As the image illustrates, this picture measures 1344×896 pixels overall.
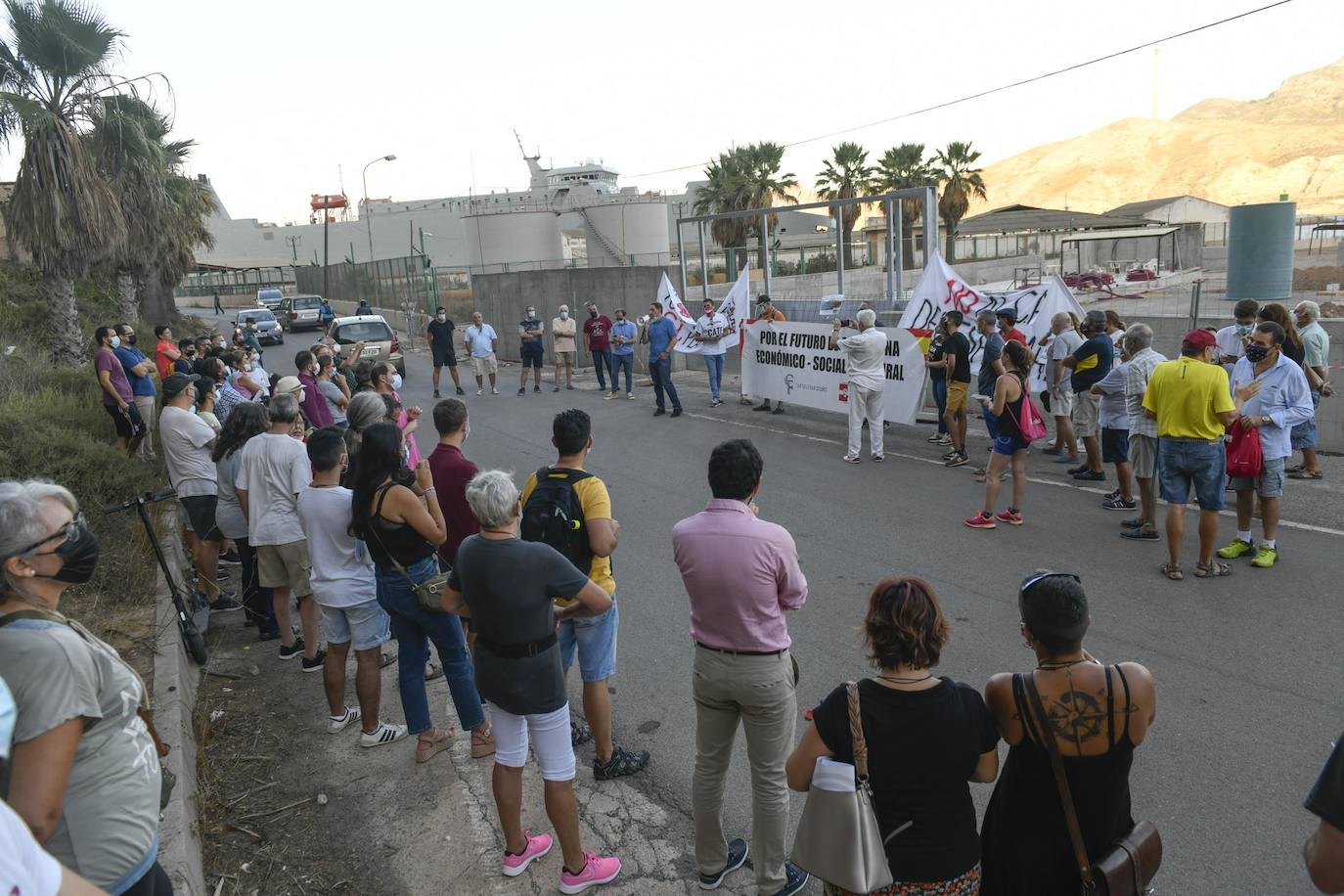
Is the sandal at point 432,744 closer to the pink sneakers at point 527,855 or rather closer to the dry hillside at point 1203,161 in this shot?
the pink sneakers at point 527,855

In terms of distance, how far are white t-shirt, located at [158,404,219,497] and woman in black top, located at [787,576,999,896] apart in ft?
18.9

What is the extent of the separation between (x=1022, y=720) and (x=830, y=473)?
8.12m

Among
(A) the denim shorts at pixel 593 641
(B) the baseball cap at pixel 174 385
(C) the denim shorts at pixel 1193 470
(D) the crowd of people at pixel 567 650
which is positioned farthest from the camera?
(B) the baseball cap at pixel 174 385

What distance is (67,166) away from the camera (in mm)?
15242

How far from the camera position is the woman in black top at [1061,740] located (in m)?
2.41

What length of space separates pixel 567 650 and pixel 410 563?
91 centimetres

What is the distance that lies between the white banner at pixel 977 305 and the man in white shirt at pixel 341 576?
826cm

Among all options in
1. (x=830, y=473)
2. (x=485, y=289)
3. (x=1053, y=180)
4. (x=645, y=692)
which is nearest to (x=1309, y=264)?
(x=485, y=289)

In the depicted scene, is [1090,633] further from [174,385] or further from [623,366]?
[623,366]

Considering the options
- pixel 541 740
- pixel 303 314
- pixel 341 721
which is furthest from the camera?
pixel 303 314

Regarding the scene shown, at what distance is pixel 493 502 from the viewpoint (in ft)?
11.3

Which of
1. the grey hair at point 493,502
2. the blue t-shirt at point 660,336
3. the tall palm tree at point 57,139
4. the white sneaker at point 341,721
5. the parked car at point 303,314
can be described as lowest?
the white sneaker at point 341,721

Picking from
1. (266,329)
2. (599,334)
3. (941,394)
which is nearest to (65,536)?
(941,394)

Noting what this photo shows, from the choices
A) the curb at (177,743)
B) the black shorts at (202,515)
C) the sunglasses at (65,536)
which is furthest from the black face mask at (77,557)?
the black shorts at (202,515)
